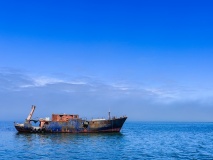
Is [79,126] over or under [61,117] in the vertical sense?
under

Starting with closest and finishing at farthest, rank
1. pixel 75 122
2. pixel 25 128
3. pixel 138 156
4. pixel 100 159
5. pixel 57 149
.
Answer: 1. pixel 100 159
2. pixel 138 156
3. pixel 57 149
4. pixel 75 122
5. pixel 25 128

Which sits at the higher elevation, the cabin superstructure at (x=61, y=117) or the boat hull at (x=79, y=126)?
the cabin superstructure at (x=61, y=117)

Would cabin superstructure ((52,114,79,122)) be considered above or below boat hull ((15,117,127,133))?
above

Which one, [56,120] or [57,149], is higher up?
[56,120]

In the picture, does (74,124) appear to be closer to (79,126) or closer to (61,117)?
(79,126)

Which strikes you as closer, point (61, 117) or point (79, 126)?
point (79, 126)

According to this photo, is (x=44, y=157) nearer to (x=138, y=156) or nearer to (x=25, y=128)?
(x=138, y=156)

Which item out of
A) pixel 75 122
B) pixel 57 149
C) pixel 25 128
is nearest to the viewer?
pixel 57 149

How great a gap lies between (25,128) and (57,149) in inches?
1097

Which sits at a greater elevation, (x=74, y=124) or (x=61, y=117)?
(x=61, y=117)

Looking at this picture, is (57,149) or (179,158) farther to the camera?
(57,149)

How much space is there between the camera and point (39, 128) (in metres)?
65.7

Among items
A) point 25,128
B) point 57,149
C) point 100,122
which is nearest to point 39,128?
point 25,128

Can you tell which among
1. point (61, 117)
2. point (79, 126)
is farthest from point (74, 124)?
point (61, 117)
